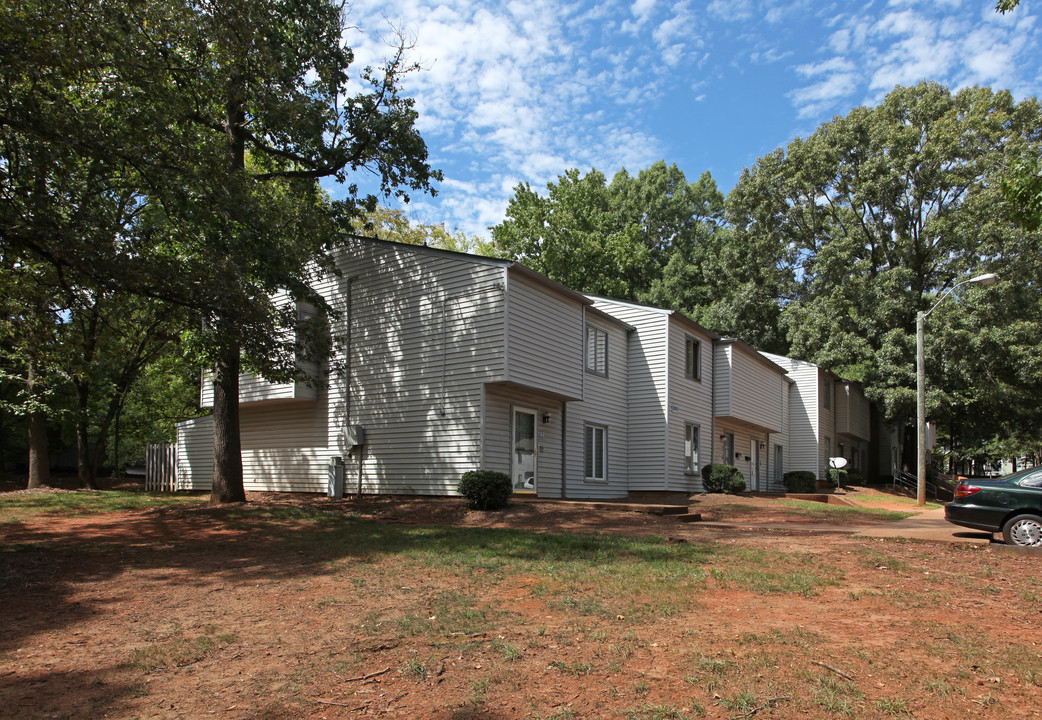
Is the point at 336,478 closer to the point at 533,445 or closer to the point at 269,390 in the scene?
the point at 269,390

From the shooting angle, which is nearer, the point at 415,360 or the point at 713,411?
the point at 415,360

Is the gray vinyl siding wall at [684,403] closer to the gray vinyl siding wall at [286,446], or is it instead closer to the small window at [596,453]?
the small window at [596,453]

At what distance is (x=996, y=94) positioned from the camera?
108 feet

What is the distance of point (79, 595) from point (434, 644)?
178 inches

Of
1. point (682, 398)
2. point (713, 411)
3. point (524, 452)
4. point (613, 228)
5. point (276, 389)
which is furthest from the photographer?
point (613, 228)

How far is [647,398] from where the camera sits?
23.2m

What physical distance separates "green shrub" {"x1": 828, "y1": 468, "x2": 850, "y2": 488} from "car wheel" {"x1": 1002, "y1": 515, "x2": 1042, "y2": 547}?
23742 mm

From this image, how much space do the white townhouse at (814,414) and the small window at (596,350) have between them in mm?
14794

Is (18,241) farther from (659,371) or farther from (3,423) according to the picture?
(3,423)

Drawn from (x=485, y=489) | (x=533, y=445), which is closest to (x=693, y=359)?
(x=533, y=445)

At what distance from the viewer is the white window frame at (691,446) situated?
24391 mm

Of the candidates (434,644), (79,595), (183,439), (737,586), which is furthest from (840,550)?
(183,439)

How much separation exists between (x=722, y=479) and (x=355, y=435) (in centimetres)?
1235

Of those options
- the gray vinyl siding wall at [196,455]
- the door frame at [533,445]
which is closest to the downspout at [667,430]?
the door frame at [533,445]
